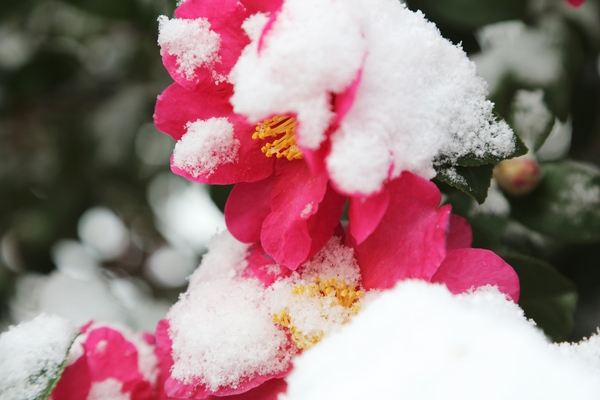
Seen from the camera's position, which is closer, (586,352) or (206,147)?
(586,352)

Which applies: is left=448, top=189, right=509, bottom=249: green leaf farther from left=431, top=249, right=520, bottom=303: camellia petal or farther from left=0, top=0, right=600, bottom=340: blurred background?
left=431, top=249, right=520, bottom=303: camellia petal

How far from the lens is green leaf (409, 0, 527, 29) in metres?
1.01

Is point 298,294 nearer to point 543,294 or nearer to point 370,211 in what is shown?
point 370,211

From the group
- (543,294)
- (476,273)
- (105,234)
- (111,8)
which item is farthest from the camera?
(105,234)

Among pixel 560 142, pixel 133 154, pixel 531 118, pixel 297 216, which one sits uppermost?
pixel 297 216

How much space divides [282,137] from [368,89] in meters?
0.14

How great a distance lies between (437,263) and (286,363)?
0.21m

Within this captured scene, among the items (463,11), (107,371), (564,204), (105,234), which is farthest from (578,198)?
(105,234)

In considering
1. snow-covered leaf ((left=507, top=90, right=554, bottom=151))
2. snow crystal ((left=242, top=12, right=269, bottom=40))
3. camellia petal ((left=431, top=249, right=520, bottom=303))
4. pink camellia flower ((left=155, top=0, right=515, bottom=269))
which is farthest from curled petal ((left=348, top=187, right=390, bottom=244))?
snow-covered leaf ((left=507, top=90, right=554, bottom=151))

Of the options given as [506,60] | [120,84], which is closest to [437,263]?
[506,60]

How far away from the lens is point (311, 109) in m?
0.55

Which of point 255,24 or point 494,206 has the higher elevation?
point 255,24

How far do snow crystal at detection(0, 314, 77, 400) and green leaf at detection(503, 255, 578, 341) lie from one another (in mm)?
613

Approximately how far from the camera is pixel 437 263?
545mm
